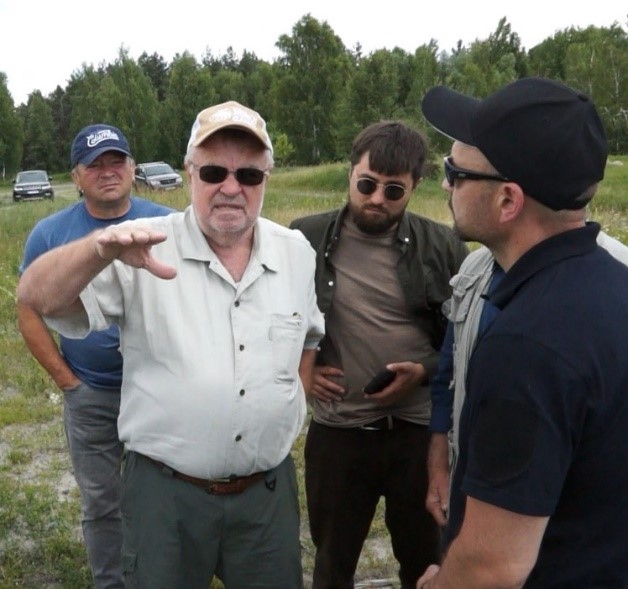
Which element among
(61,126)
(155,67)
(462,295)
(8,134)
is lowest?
(61,126)

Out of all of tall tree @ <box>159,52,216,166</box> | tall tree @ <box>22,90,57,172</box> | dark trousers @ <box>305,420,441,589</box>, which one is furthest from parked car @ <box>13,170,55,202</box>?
tall tree @ <box>22,90,57,172</box>

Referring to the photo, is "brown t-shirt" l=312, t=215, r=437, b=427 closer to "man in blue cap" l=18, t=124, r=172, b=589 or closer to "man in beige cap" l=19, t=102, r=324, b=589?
"man in beige cap" l=19, t=102, r=324, b=589

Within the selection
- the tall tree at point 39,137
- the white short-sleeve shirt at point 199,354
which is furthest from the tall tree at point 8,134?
the white short-sleeve shirt at point 199,354

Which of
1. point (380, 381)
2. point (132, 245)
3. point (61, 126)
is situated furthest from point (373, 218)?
point (61, 126)

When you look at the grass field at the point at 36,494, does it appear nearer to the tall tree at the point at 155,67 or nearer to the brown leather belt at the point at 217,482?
the brown leather belt at the point at 217,482

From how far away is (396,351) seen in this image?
313 cm

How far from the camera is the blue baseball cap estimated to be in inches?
139

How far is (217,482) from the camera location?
8.09ft

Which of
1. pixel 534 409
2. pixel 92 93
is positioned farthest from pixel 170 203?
pixel 92 93

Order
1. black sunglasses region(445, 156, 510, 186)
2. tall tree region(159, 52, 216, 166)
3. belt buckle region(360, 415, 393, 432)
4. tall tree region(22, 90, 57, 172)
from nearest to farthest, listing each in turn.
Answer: black sunglasses region(445, 156, 510, 186) → belt buckle region(360, 415, 393, 432) → tall tree region(159, 52, 216, 166) → tall tree region(22, 90, 57, 172)

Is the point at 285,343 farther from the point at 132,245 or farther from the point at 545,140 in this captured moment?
the point at 545,140

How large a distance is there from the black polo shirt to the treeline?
84.1ft

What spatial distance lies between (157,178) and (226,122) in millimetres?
27162

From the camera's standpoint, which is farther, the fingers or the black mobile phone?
the black mobile phone
